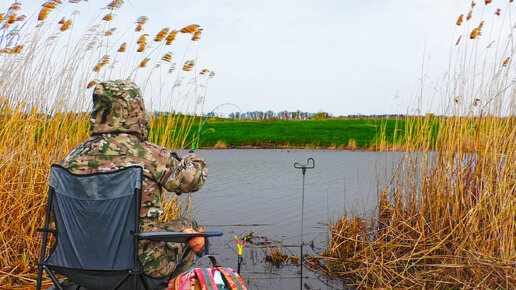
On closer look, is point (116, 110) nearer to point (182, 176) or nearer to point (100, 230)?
point (182, 176)

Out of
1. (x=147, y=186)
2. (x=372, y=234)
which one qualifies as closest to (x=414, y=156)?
(x=372, y=234)

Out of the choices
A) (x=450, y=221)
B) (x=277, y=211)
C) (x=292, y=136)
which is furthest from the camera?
(x=292, y=136)

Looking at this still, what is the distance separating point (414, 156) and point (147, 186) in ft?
10.8

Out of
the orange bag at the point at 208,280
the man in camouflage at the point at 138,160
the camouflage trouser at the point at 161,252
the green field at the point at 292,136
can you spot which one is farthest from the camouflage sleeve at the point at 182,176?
the green field at the point at 292,136

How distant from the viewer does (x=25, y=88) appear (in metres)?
4.62

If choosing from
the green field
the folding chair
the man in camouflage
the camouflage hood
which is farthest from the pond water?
the green field

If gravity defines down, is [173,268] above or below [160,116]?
below

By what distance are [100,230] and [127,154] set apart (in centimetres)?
43

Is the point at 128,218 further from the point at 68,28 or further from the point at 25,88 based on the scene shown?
the point at 68,28

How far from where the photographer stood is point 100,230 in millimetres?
2334

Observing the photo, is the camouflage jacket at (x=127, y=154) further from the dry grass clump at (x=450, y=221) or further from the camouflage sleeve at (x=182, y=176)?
the dry grass clump at (x=450, y=221)

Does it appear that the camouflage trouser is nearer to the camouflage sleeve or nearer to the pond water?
the camouflage sleeve

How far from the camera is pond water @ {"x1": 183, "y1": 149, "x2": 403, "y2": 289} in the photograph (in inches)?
190

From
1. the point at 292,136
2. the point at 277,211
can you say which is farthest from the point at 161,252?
the point at 292,136
